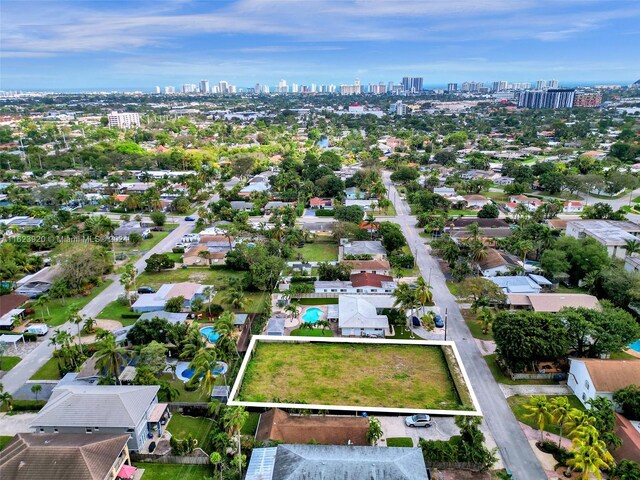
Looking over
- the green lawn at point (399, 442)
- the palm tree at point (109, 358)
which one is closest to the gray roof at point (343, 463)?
the green lawn at point (399, 442)

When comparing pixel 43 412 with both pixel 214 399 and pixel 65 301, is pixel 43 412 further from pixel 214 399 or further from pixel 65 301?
pixel 65 301

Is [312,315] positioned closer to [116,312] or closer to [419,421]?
[419,421]

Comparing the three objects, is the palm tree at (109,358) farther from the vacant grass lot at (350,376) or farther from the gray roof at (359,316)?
the gray roof at (359,316)

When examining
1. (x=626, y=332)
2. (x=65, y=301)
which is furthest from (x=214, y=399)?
(x=626, y=332)

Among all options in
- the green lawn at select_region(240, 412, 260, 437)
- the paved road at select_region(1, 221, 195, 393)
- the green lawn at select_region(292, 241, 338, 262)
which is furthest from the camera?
the green lawn at select_region(292, 241, 338, 262)

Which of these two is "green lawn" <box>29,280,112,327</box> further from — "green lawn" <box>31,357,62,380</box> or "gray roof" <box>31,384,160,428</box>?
"gray roof" <box>31,384,160,428</box>

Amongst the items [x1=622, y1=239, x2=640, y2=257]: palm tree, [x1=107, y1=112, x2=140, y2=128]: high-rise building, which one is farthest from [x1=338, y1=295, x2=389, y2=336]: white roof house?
[x1=107, y1=112, x2=140, y2=128]: high-rise building

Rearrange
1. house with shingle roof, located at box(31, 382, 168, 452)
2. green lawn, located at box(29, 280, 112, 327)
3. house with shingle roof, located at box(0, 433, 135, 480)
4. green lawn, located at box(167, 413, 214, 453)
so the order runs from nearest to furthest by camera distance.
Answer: house with shingle roof, located at box(0, 433, 135, 480), house with shingle roof, located at box(31, 382, 168, 452), green lawn, located at box(167, 413, 214, 453), green lawn, located at box(29, 280, 112, 327)
